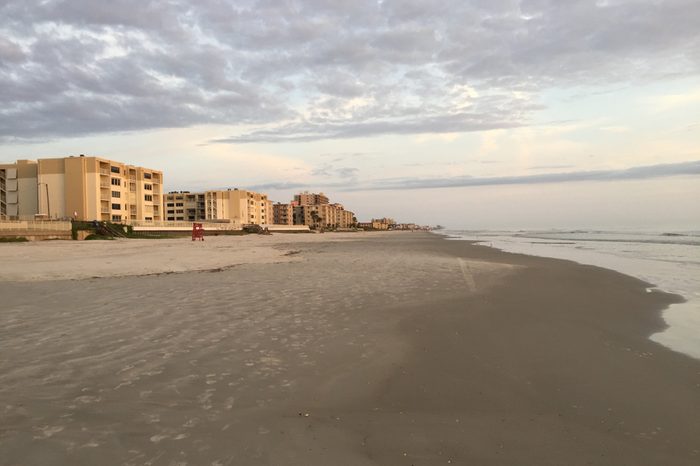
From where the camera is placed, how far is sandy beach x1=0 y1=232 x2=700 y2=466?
3.96 meters

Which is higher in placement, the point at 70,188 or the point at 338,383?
the point at 70,188

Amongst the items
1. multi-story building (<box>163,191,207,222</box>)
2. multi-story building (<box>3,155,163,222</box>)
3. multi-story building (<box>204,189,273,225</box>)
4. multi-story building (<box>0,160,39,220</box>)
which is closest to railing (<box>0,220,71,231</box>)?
multi-story building (<box>3,155,163,222</box>)

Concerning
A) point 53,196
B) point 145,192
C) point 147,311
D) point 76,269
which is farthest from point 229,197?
point 147,311

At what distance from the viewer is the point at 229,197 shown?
144 m

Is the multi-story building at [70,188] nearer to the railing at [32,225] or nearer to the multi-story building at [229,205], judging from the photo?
the railing at [32,225]

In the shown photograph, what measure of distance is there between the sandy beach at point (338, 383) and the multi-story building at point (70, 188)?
255 ft

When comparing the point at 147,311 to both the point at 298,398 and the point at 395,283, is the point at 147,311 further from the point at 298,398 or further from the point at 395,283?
the point at 395,283

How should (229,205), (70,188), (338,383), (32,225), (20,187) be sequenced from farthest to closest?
1. (229,205)
2. (20,187)
3. (70,188)
4. (32,225)
5. (338,383)

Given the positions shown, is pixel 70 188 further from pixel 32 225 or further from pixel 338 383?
pixel 338 383

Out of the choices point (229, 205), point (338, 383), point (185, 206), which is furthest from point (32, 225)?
point (185, 206)

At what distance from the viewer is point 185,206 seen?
144 m

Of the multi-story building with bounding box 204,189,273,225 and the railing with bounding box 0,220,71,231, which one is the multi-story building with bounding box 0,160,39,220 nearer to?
the railing with bounding box 0,220,71,231

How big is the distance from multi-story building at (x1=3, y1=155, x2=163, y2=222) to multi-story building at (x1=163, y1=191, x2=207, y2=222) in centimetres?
5534

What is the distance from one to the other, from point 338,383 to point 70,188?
89.3m
